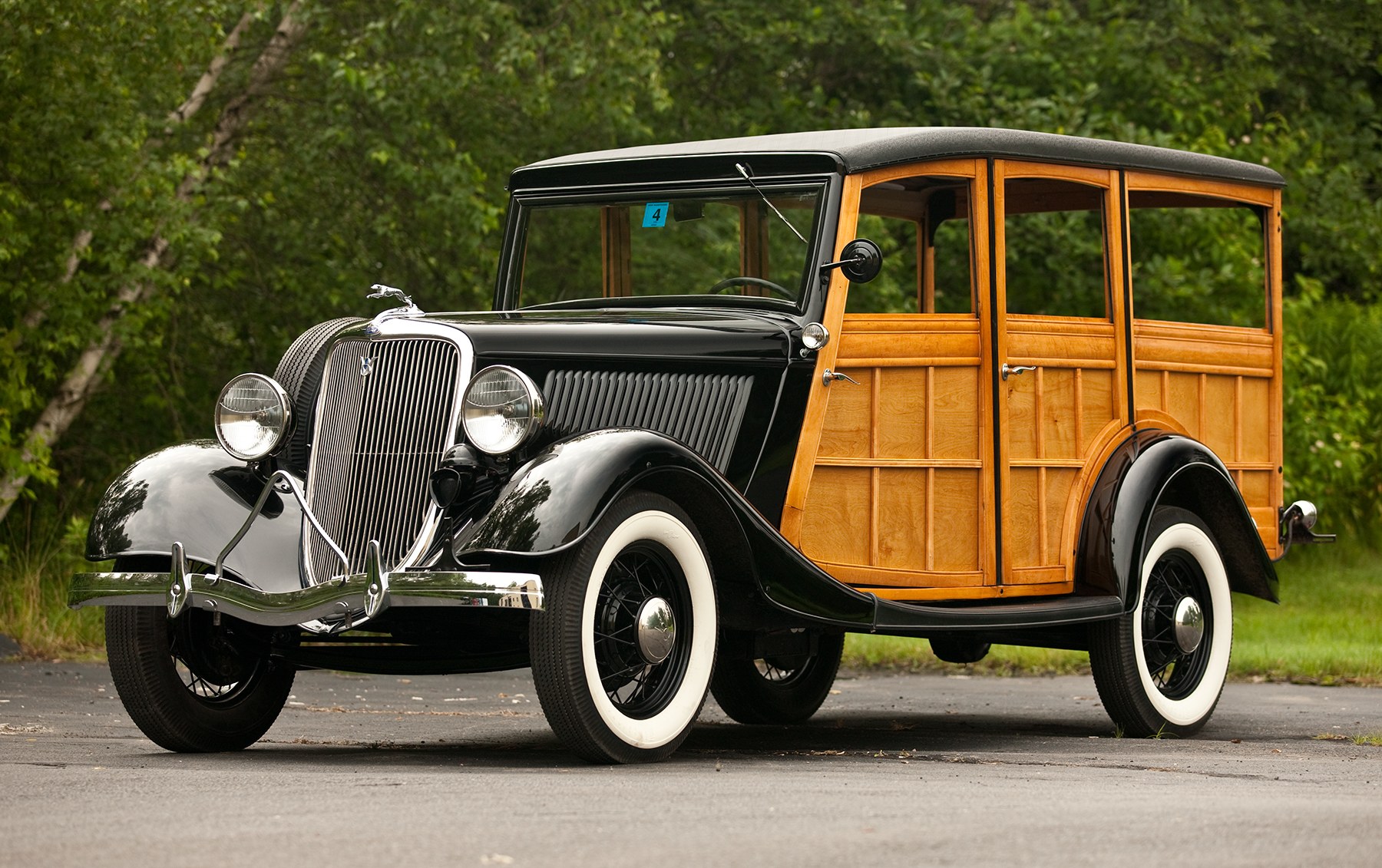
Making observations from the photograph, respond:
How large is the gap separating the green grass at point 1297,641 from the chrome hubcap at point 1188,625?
2347 millimetres

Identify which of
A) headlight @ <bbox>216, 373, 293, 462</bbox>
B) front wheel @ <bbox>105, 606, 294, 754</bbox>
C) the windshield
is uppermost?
the windshield

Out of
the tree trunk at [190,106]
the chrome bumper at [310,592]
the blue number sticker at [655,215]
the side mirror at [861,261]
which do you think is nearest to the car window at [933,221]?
the side mirror at [861,261]

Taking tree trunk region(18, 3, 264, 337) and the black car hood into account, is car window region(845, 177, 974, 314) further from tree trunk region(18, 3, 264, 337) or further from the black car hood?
tree trunk region(18, 3, 264, 337)

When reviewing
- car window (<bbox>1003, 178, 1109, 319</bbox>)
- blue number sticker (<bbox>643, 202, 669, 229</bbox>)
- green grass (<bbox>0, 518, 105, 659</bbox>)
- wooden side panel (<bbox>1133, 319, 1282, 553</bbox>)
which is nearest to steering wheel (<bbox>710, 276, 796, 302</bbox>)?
blue number sticker (<bbox>643, 202, 669, 229</bbox>)

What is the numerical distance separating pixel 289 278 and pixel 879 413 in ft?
28.1

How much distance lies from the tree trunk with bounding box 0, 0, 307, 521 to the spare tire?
559 cm

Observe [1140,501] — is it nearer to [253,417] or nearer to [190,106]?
[253,417]

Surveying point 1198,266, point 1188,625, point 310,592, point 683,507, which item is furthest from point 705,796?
point 1198,266

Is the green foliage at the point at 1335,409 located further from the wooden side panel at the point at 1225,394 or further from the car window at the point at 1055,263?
the wooden side panel at the point at 1225,394

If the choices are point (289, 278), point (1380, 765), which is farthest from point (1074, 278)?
point (1380, 765)

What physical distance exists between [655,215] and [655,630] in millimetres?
2175

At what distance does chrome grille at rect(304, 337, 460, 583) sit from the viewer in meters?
6.35

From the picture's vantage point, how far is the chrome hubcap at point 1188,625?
818 cm

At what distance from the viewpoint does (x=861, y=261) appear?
6836 mm
